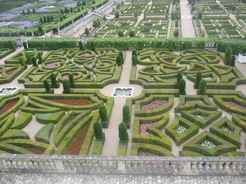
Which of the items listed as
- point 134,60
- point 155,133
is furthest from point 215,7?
point 155,133

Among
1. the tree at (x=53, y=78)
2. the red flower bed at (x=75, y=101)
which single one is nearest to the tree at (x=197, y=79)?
the red flower bed at (x=75, y=101)

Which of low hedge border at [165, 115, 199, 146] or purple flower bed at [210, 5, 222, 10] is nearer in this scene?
low hedge border at [165, 115, 199, 146]

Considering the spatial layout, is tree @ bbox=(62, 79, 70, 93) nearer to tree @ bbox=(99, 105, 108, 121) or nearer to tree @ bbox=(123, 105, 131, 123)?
tree @ bbox=(99, 105, 108, 121)

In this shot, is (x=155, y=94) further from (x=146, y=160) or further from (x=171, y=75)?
(x=146, y=160)

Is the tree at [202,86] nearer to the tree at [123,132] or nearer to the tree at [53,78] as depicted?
the tree at [123,132]

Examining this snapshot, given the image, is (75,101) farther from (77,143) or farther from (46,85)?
(77,143)

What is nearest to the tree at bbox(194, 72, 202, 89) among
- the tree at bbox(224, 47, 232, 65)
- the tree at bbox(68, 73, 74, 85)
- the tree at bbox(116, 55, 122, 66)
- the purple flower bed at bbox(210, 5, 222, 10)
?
the tree at bbox(224, 47, 232, 65)
